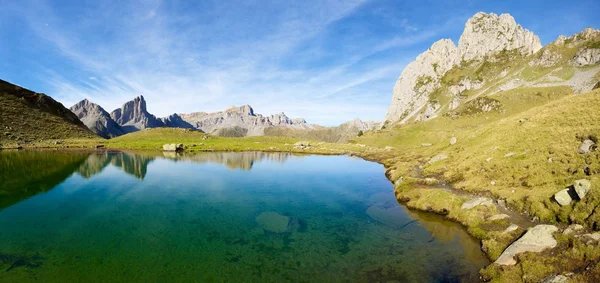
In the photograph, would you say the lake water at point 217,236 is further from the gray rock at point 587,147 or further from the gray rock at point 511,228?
A: the gray rock at point 587,147

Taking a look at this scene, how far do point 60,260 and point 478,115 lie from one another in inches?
9180

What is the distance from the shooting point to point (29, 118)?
14388cm

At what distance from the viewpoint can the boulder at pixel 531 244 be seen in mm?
20000

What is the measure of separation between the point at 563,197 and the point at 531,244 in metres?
8.85

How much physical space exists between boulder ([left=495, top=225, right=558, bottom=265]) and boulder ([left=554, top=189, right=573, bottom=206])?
5.18 metres

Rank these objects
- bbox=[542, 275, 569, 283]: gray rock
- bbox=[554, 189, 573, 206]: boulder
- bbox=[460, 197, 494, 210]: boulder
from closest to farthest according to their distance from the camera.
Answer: bbox=[542, 275, 569, 283]: gray rock, bbox=[554, 189, 573, 206]: boulder, bbox=[460, 197, 494, 210]: boulder

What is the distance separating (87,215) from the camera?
104ft

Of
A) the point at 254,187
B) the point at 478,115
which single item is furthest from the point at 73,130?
the point at 478,115

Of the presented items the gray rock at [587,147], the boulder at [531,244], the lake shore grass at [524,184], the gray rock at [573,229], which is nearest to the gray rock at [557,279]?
the lake shore grass at [524,184]

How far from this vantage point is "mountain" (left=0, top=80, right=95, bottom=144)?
4998 inches

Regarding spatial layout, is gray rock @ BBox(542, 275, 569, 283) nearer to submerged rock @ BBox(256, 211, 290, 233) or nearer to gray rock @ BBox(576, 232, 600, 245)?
gray rock @ BBox(576, 232, 600, 245)

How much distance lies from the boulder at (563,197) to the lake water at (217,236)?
8.87 m

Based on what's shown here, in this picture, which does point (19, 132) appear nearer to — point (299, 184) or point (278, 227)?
point (299, 184)

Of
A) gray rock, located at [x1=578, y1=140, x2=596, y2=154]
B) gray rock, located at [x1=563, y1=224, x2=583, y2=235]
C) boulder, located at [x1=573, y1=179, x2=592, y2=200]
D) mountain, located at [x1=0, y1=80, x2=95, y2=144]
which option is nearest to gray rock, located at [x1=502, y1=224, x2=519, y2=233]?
gray rock, located at [x1=563, y1=224, x2=583, y2=235]
